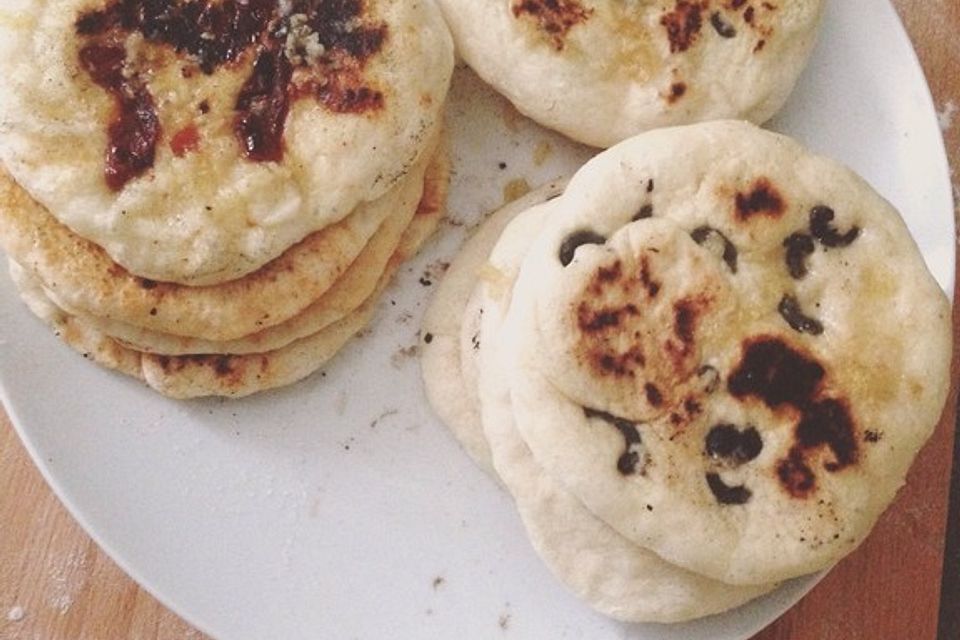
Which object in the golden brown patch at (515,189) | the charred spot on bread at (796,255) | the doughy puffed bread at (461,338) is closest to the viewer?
the charred spot on bread at (796,255)

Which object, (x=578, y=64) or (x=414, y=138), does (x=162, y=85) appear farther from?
(x=578, y=64)

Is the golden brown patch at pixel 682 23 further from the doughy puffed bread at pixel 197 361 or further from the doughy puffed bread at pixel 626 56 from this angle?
the doughy puffed bread at pixel 197 361

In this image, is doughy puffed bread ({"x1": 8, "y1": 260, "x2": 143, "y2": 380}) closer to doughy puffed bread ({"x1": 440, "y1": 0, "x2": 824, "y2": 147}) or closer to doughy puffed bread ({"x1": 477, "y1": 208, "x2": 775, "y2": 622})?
doughy puffed bread ({"x1": 477, "y1": 208, "x2": 775, "y2": 622})

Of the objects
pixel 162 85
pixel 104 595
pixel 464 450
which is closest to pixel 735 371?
pixel 464 450

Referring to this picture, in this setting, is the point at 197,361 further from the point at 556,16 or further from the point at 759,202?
the point at 759,202

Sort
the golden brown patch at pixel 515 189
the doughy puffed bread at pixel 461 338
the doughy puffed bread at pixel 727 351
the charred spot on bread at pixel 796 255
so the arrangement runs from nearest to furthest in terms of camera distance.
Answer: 1. the doughy puffed bread at pixel 727 351
2. the charred spot on bread at pixel 796 255
3. the doughy puffed bread at pixel 461 338
4. the golden brown patch at pixel 515 189

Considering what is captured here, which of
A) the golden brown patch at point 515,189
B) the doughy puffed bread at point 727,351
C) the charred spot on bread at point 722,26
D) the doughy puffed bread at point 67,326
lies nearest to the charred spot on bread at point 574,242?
the doughy puffed bread at point 727,351
